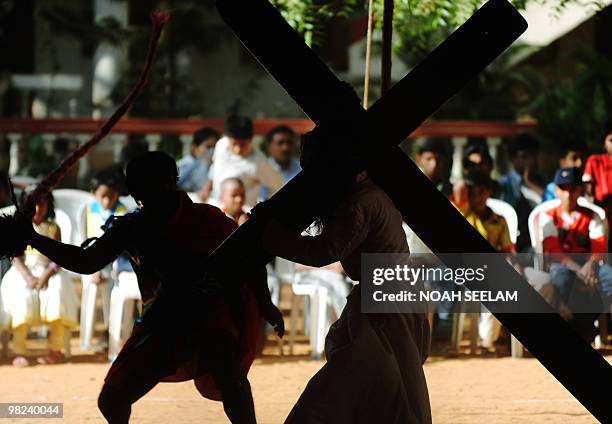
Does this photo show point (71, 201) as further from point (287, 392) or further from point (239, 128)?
point (287, 392)

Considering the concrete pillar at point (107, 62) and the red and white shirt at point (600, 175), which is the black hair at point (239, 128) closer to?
the red and white shirt at point (600, 175)

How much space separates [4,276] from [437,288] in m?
3.96

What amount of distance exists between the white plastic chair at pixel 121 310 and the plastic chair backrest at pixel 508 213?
297 centimetres

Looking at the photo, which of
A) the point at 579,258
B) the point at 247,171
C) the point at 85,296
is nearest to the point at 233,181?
the point at 247,171

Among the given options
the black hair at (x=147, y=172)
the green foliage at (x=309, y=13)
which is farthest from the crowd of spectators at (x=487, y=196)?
Result: the black hair at (x=147, y=172)

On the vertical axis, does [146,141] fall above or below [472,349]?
above

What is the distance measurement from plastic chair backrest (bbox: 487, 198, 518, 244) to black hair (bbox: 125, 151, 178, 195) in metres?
5.17

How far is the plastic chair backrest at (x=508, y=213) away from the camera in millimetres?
10594

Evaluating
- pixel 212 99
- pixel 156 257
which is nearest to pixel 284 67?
pixel 156 257

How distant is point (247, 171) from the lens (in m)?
11.2

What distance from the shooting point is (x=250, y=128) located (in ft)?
37.0

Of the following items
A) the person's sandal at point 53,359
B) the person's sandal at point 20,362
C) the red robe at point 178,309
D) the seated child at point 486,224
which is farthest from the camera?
the seated child at point 486,224

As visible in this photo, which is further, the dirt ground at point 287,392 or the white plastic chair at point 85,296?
the white plastic chair at point 85,296

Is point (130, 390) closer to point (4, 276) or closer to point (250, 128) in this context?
point (4, 276)
